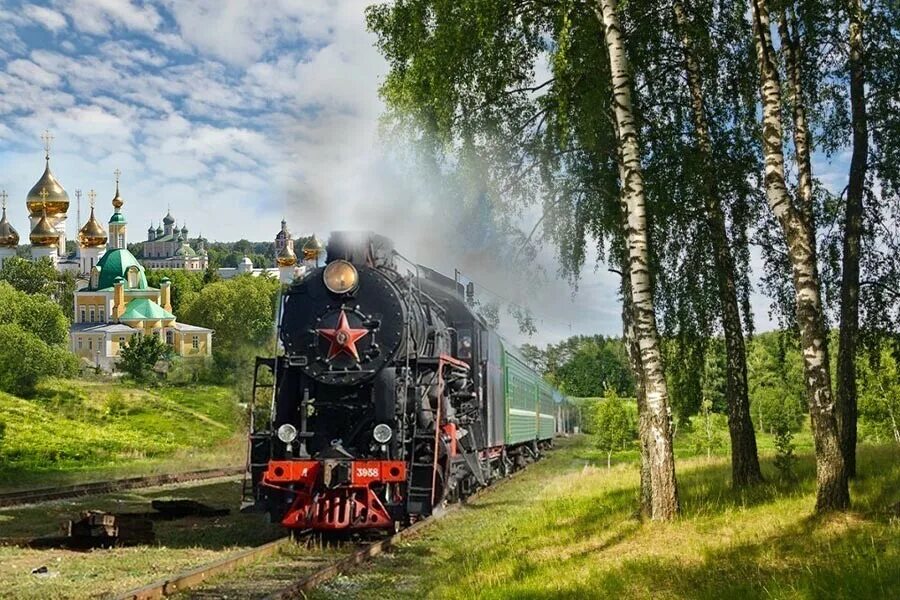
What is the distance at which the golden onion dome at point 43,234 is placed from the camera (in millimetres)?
107312

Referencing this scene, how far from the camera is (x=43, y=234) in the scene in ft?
354

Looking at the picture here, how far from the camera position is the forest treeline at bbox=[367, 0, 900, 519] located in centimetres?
1113

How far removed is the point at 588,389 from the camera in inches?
3088

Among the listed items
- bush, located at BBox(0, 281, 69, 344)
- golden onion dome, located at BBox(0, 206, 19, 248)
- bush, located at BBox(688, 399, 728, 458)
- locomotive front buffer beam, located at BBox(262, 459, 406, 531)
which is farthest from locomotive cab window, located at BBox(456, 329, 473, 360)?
golden onion dome, located at BBox(0, 206, 19, 248)

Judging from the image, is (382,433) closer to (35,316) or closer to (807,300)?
(807,300)

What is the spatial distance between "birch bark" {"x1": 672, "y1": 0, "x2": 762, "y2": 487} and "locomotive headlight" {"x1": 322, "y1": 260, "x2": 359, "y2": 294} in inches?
199

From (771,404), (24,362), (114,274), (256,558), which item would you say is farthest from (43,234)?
(256,558)

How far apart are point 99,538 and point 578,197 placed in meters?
8.15

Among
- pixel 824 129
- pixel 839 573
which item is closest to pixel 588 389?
pixel 824 129

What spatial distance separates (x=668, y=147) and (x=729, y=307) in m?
2.46

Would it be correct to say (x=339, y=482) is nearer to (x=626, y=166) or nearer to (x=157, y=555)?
(x=157, y=555)

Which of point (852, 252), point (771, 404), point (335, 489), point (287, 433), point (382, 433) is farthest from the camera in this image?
point (771, 404)

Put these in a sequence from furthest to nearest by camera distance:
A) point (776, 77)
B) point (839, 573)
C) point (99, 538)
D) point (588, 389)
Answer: point (588, 389) < point (99, 538) < point (776, 77) < point (839, 573)

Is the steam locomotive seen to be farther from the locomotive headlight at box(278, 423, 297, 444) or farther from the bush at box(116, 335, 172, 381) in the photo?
the bush at box(116, 335, 172, 381)
